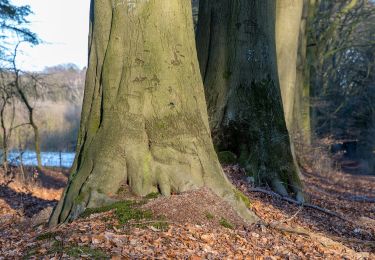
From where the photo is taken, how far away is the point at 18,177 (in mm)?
15508

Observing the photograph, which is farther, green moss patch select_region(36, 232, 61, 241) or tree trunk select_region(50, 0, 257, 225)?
tree trunk select_region(50, 0, 257, 225)

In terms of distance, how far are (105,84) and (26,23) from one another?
13465 mm

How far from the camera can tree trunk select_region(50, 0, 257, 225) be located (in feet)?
22.0

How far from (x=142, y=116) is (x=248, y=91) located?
13.6 feet

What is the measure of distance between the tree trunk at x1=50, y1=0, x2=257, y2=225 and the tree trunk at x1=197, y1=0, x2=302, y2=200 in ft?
10.1

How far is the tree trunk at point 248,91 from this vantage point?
33.1 ft

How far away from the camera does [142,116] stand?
6.86m

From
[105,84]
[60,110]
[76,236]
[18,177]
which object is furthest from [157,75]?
[60,110]

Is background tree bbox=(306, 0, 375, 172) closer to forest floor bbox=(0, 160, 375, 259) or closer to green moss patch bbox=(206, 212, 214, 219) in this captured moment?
forest floor bbox=(0, 160, 375, 259)

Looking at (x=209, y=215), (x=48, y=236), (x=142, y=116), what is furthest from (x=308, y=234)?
(x=48, y=236)

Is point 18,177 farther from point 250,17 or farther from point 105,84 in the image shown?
point 105,84

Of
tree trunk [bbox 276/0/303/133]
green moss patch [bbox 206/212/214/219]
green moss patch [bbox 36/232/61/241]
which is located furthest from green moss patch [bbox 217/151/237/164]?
green moss patch [bbox 36/232/61/241]

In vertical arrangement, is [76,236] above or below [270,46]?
below

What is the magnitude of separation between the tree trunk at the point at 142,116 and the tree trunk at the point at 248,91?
3079 millimetres
